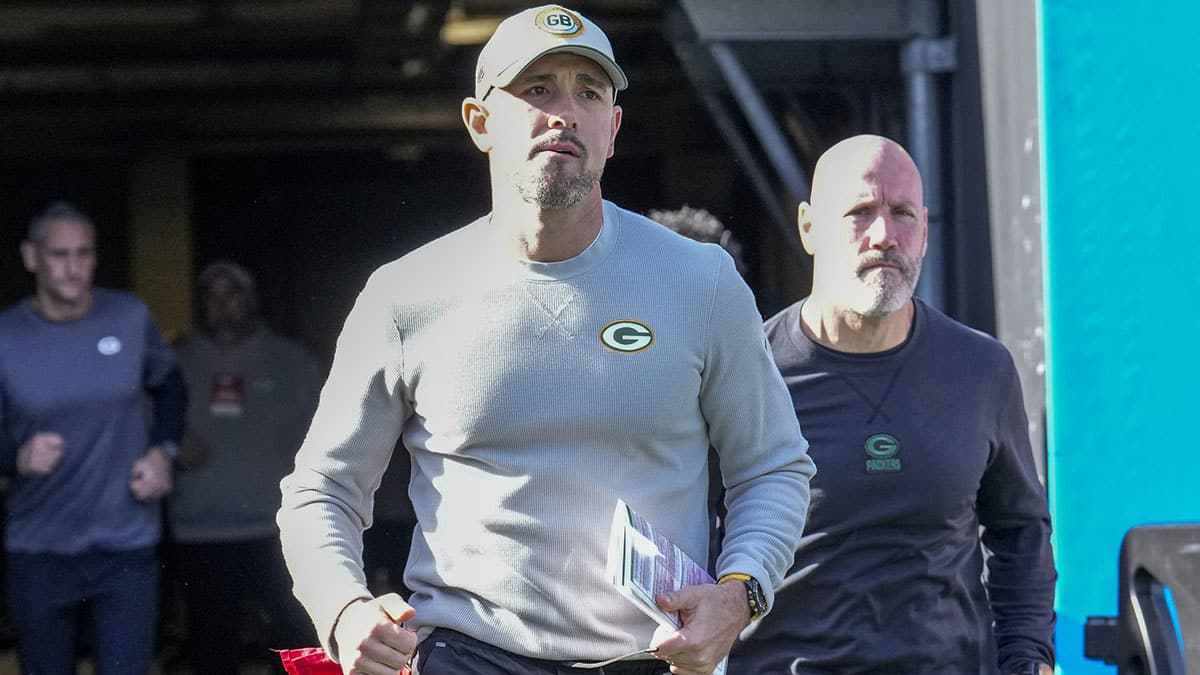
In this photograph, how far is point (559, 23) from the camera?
255 cm

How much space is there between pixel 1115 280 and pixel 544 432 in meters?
2.46

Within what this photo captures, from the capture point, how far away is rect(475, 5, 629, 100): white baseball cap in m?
2.51

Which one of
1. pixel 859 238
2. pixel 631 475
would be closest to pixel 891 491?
pixel 859 238

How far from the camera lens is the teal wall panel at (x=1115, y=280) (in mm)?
4406

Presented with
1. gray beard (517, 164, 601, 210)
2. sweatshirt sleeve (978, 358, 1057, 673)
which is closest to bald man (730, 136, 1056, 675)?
sweatshirt sleeve (978, 358, 1057, 673)

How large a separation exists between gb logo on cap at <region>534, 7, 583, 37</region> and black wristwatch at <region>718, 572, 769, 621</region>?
84cm

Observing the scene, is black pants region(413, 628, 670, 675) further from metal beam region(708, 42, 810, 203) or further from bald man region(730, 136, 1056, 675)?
metal beam region(708, 42, 810, 203)

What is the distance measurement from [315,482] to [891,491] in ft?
4.14

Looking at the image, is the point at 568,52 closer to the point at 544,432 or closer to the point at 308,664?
the point at 544,432

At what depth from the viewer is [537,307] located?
2.50 m

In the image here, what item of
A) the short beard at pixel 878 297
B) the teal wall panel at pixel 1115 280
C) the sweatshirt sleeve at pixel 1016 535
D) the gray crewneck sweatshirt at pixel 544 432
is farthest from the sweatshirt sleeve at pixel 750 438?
the teal wall panel at pixel 1115 280

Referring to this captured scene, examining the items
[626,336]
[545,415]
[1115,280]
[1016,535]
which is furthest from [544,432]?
[1115,280]

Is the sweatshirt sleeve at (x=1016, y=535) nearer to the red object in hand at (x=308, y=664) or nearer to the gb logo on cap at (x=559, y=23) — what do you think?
the gb logo on cap at (x=559, y=23)

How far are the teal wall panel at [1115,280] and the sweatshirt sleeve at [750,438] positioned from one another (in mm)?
2009
